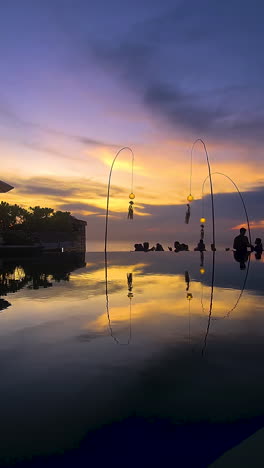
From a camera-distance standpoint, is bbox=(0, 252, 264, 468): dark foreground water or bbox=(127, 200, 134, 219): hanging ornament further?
bbox=(127, 200, 134, 219): hanging ornament

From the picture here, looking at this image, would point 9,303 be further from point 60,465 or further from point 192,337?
point 60,465

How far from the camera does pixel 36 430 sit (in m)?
2.67

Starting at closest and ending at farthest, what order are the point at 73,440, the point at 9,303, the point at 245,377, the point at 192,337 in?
the point at 73,440 → the point at 245,377 → the point at 192,337 → the point at 9,303

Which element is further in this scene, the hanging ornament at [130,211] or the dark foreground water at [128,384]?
the hanging ornament at [130,211]

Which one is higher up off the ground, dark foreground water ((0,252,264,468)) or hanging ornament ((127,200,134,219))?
hanging ornament ((127,200,134,219))

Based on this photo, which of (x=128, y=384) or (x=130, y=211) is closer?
(x=128, y=384)

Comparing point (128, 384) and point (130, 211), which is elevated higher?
point (130, 211)

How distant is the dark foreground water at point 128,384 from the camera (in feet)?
8.11

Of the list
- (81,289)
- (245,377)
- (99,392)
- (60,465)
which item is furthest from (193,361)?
(81,289)

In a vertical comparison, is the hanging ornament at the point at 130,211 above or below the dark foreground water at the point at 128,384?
above

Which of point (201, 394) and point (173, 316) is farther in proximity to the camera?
point (173, 316)

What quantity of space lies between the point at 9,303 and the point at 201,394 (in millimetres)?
6012

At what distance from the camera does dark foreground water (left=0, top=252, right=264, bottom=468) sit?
247 cm

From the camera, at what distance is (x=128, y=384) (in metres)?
3.58
